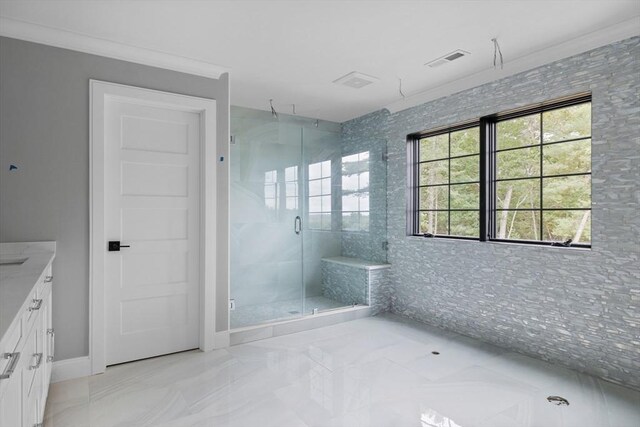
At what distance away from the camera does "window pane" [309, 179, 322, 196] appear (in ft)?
14.3

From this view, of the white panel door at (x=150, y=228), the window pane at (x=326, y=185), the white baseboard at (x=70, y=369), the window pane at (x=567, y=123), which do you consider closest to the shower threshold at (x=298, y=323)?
the white panel door at (x=150, y=228)

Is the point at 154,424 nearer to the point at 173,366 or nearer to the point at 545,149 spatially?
the point at 173,366

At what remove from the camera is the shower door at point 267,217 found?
4137 millimetres

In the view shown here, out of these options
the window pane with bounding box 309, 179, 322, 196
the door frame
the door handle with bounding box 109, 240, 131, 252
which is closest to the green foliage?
the window pane with bounding box 309, 179, 322, 196

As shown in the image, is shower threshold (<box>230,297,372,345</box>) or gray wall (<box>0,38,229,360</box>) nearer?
gray wall (<box>0,38,229,360</box>)

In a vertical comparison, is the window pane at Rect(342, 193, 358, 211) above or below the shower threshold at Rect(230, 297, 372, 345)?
above

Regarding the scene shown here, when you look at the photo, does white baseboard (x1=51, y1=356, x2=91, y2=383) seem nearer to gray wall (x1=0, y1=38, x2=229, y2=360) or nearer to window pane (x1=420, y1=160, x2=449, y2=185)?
gray wall (x1=0, y1=38, x2=229, y2=360)

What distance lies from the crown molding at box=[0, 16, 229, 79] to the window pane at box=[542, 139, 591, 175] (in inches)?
117

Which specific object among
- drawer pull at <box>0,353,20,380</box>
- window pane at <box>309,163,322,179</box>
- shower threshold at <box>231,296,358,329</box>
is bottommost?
shower threshold at <box>231,296,358,329</box>

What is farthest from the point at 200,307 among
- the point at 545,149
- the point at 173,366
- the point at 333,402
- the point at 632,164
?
the point at 632,164

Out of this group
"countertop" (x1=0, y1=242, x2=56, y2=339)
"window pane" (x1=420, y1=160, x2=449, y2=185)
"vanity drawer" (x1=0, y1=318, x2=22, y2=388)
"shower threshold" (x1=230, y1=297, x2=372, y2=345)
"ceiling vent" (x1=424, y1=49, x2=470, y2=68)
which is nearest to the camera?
"vanity drawer" (x1=0, y1=318, x2=22, y2=388)

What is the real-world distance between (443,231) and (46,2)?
Answer: 3.90 metres

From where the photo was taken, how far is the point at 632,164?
2.63 meters

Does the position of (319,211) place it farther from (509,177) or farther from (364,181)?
(509,177)
